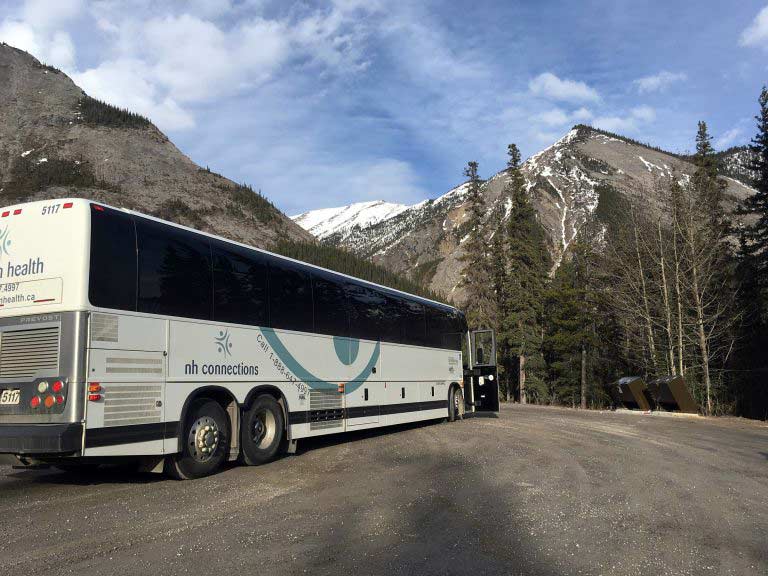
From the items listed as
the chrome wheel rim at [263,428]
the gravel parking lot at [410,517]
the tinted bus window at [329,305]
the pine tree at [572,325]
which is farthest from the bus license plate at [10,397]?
the pine tree at [572,325]

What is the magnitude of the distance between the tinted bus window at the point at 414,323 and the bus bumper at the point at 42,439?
9.72 m

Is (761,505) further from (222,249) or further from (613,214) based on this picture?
(613,214)

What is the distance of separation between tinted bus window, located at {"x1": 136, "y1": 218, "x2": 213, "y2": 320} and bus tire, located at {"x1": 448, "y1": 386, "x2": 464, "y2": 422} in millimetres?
10741

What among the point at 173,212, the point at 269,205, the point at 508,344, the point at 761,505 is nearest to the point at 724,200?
the point at 508,344

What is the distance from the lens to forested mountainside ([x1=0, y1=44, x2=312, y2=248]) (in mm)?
127875

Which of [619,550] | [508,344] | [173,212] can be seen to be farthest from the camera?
[173,212]

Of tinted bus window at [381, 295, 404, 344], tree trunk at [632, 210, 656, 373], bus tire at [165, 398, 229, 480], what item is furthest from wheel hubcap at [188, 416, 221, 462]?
tree trunk at [632, 210, 656, 373]

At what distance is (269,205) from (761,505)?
156 m

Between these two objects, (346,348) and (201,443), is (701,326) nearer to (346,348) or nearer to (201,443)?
(346,348)

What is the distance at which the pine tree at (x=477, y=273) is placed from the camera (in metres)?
44.5

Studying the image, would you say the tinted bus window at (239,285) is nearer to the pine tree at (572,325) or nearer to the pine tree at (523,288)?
the pine tree at (523,288)

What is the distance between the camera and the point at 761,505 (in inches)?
268

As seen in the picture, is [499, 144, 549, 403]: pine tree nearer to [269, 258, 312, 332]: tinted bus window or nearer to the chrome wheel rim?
[269, 258, 312, 332]: tinted bus window

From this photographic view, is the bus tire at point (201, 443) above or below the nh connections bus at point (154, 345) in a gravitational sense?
below
